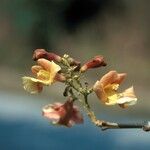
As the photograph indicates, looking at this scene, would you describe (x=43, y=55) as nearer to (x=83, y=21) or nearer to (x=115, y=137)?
(x=115, y=137)

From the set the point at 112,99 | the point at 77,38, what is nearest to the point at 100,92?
the point at 112,99

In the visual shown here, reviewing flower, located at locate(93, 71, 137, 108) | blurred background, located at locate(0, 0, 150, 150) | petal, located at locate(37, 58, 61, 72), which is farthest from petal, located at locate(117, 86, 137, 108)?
blurred background, located at locate(0, 0, 150, 150)

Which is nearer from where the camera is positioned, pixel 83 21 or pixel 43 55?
pixel 43 55

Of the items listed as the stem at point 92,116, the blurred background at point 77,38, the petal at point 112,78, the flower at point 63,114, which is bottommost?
the flower at point 63,114

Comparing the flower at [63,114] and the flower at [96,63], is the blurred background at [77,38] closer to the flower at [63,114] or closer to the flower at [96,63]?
the flower at [96,63]

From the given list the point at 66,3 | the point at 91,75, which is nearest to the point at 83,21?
the point at 66,3

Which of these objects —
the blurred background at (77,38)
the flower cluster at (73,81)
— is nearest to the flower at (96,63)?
the flower cluster at (73,81)

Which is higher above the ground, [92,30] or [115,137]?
[92,30]
